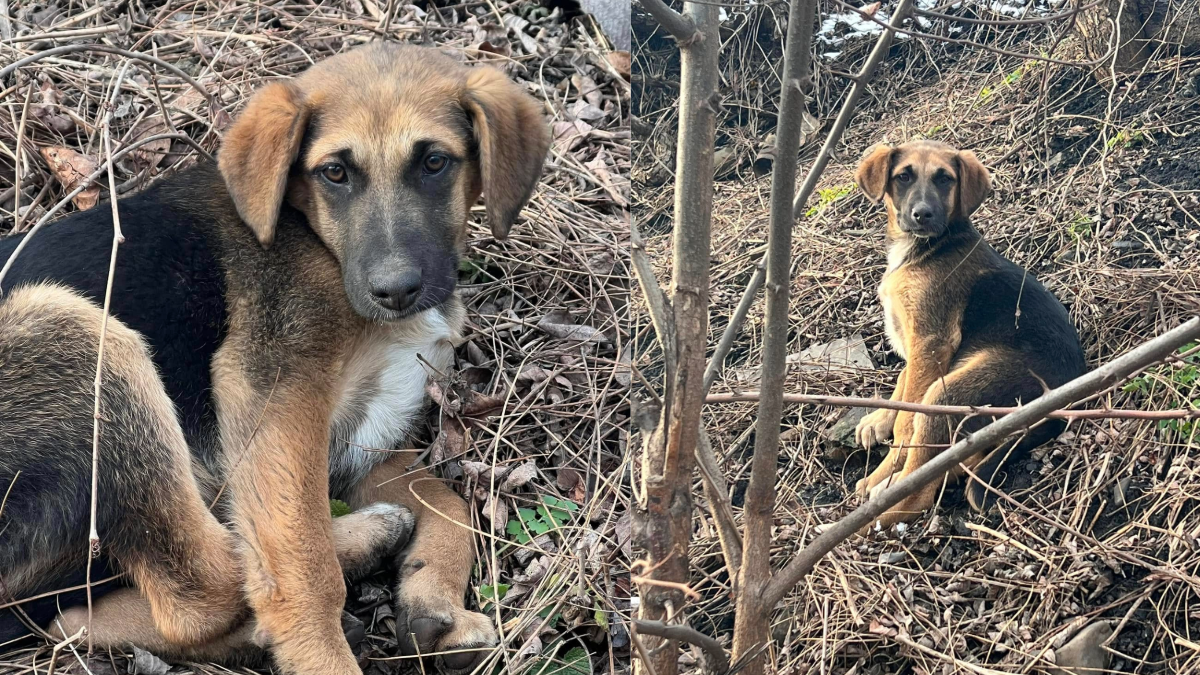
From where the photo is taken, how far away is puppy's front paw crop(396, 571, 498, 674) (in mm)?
2682

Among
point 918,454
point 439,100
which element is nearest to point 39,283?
point 439,100

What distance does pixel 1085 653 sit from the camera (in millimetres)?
2137

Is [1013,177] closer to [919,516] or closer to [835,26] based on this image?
[835,26]

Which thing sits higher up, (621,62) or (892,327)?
(621,62)

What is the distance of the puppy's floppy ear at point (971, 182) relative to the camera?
2.42 meters

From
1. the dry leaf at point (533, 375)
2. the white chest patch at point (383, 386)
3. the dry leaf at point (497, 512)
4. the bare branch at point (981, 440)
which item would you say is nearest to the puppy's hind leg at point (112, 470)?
the white chest patch at point (383, 386)

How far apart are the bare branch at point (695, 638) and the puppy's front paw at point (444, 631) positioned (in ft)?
2.26

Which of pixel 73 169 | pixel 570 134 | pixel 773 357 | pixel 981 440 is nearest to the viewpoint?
pixel 981 440

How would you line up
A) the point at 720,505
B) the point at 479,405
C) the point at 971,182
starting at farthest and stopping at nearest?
the point at 479,405 → the point at 971,182 → the point at 720,505

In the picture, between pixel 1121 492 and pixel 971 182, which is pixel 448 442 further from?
pixel 1121 492

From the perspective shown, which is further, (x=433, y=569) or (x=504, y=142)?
(x=504, y=142)

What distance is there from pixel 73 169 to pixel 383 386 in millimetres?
1533

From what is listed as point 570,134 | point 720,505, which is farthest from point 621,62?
point 720,505

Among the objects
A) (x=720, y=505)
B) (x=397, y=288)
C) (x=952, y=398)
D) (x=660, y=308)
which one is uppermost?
(x=660, y=308)
